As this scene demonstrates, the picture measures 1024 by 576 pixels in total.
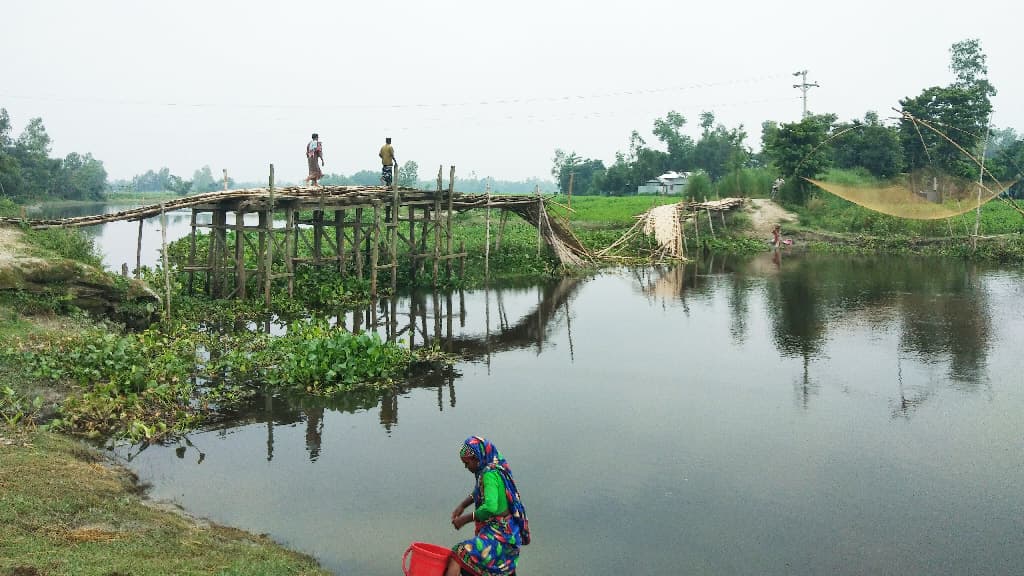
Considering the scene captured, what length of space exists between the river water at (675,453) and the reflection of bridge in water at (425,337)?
0.07 m

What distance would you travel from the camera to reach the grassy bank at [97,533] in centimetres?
550

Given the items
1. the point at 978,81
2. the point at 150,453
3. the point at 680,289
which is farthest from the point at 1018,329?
the point at 978,81

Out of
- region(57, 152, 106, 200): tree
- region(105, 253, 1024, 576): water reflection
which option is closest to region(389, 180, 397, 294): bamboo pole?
region(105, 253, 1024, 576): water reflection

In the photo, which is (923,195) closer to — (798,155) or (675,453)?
(798,155)

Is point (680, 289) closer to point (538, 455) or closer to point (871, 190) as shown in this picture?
point (871, 190)

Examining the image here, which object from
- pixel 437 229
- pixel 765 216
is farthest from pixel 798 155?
pixel 437 229

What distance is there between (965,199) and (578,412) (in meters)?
24.7

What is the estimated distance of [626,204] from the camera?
162 feet

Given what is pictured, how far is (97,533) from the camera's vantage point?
6230mm

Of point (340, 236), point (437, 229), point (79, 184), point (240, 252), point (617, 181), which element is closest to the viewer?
point (240, 252)

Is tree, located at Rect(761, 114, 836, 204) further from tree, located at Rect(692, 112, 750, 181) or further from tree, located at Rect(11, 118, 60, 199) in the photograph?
tree, located at Rect(11, 118, 60, 199)

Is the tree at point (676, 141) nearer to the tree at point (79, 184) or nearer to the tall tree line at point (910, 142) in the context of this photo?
the tall tree line at point (910, 142)

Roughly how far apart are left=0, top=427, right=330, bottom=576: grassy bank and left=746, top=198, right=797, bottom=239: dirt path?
35041 mm

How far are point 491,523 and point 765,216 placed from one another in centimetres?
3760
